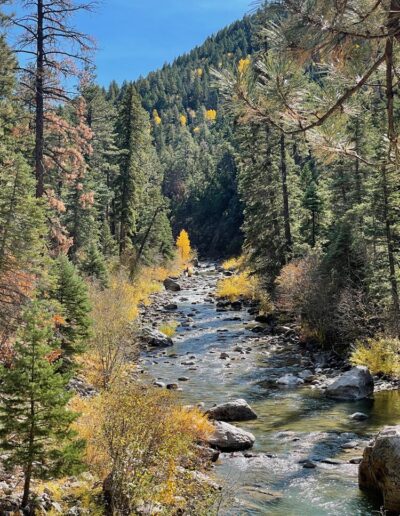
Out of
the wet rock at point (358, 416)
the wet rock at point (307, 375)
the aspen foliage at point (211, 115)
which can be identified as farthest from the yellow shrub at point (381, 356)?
the aspen foliage at point (211, 115)

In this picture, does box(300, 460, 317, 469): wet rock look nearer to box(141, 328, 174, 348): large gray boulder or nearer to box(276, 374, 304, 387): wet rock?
box(276, 374, 304, 387): wet rock

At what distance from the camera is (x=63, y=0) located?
1408 cm

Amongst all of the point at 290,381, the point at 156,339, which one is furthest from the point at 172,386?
the point at 156,339

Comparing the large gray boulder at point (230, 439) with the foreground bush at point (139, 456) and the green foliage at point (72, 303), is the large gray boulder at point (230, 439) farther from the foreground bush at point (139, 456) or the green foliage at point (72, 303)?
the green foliage at point (72, 303)

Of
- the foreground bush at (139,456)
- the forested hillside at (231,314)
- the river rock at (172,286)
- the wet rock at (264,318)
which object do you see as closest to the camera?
the forested hillside at (231,314)

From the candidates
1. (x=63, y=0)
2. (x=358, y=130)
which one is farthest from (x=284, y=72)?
(x=358, y=130)

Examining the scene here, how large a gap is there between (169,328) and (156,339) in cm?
295

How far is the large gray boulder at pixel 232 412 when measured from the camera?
15.0m

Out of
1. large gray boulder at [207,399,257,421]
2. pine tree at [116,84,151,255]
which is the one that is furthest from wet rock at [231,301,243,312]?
large gray boulder at [207,399,257,421]

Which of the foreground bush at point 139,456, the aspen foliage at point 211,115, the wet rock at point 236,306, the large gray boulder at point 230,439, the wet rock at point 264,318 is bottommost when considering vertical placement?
the large gray boulder at point 230,439

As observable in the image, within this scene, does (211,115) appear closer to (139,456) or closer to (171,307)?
(171,307)

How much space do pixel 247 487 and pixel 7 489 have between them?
4740mm

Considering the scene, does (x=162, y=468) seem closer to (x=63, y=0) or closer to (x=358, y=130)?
(x=63, y=0)

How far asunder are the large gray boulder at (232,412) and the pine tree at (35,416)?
760cm
